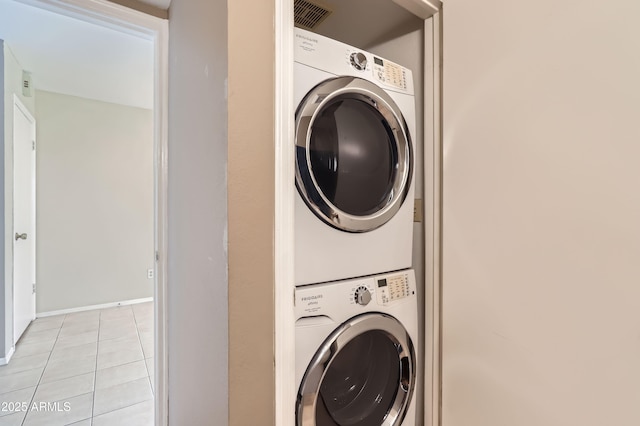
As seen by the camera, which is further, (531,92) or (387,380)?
(387,380)

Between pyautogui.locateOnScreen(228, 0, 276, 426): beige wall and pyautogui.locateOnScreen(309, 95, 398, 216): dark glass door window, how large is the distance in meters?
0.23

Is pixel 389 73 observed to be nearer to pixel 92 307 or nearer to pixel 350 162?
pixel 350 162

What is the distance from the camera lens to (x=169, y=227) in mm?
1385

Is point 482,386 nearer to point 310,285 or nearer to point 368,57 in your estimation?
point 310,285

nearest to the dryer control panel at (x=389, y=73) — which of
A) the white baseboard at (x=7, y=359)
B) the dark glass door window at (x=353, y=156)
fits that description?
the dark glass door window at (x=353, y=156)

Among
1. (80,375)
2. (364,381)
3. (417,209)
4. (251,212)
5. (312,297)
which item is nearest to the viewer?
(251,212)

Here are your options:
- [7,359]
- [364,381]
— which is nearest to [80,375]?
[7,359]

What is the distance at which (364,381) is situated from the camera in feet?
3.56

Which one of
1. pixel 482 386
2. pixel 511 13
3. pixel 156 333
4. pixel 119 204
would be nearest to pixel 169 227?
pixel 156 333

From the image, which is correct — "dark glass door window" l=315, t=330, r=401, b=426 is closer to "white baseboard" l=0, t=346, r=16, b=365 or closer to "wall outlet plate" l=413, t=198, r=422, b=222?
"wall outlet plate" l=413, t=198, r=422, b=222

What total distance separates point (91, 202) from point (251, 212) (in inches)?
150

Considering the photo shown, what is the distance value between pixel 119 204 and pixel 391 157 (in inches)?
149

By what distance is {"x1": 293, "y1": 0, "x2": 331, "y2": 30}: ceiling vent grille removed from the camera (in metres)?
1.23

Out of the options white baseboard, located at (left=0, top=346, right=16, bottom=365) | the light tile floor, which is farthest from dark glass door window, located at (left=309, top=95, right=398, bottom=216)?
white baseboard, located at (left=0, top=346, right=16, bottom=365)
